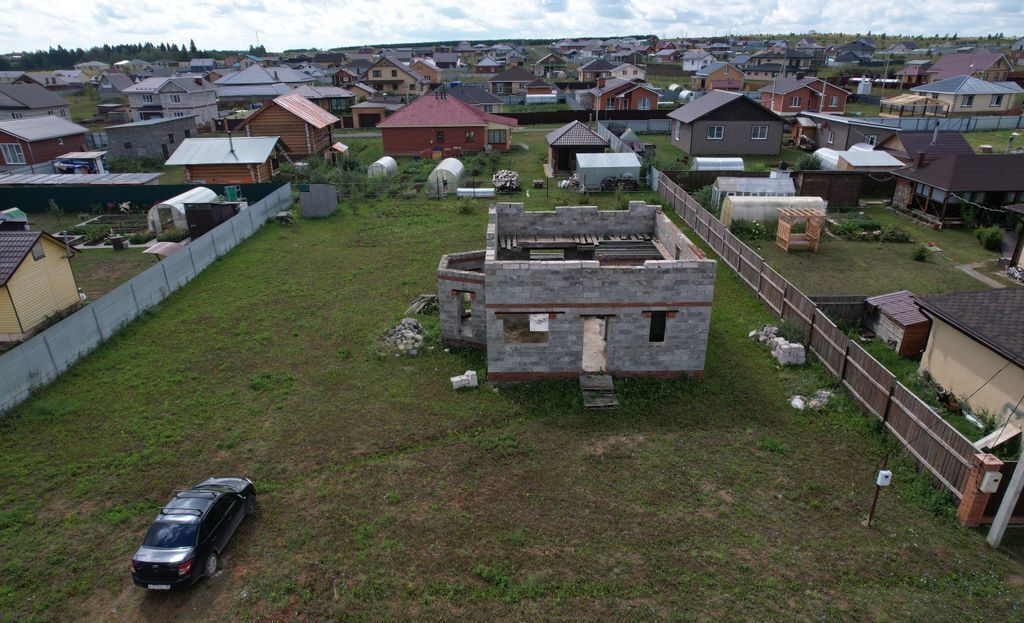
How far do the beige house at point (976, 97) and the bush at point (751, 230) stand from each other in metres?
44.1

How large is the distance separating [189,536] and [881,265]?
2744 centimetres

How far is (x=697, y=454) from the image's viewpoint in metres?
13.9

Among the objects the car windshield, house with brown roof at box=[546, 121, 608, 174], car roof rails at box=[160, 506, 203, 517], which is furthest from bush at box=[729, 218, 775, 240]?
the car windshield

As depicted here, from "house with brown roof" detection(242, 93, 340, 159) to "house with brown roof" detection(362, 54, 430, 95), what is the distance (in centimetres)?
4847

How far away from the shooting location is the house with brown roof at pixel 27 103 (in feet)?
186

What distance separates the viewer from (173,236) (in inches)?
1194

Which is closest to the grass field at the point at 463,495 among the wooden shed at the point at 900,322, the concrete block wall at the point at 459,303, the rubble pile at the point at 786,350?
the rubble pile at the point at 786,350

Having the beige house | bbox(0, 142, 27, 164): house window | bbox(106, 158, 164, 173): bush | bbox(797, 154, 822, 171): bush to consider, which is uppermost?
the beige house

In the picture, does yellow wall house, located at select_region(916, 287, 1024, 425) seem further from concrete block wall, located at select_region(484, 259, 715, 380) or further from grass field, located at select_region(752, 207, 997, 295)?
grass field, located at select_region(752, 207, 997, 295)

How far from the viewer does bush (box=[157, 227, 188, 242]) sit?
99.0ft

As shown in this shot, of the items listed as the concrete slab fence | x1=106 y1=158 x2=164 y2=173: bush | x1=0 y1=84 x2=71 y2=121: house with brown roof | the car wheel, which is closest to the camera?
the car wheel

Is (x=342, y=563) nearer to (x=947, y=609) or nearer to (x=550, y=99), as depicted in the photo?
(x=947, y=609)

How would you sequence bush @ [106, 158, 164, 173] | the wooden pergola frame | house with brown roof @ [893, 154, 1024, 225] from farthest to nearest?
bush @ [106, 158, 164, 173], house with brown roof @ [893, 154, 1024, 225], the wooden pergola frame

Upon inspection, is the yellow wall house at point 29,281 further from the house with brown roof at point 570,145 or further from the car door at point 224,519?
the house with brown roof at point 570,145
